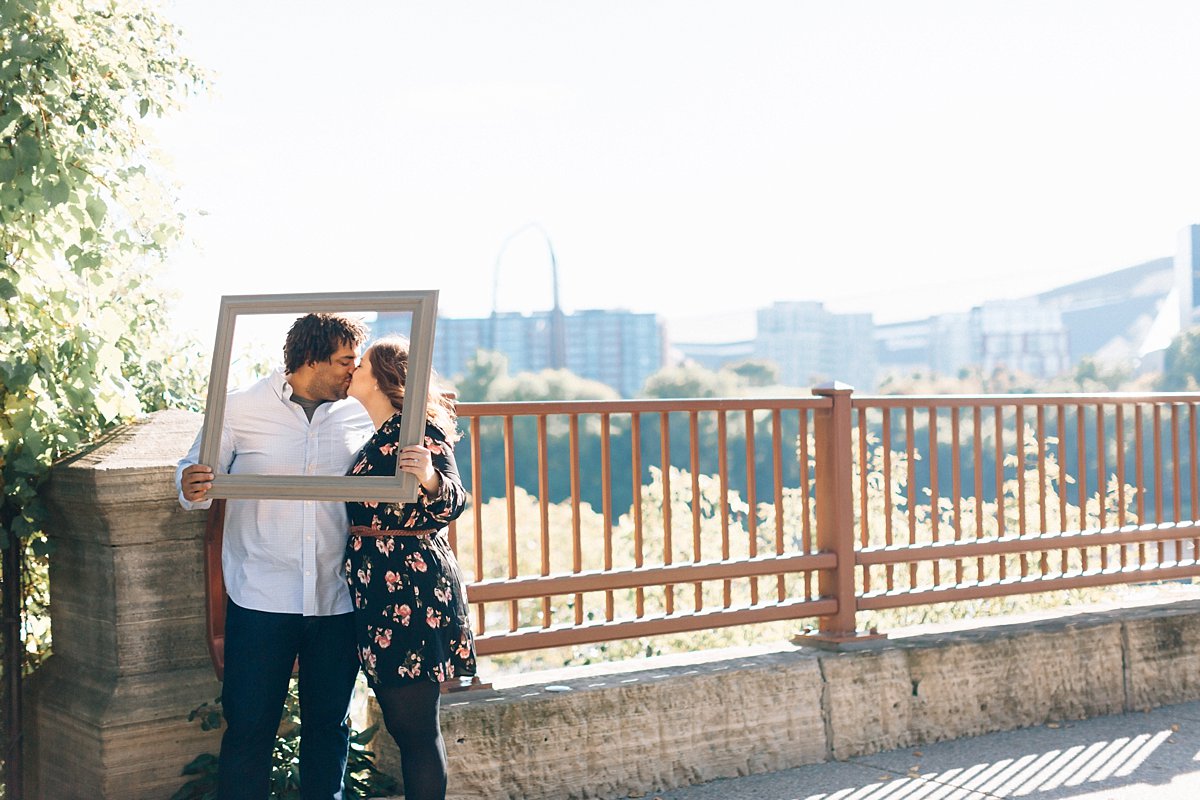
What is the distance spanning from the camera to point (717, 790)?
16.2 feet

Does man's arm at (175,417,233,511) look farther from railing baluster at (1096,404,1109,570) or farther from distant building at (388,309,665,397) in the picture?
distant building at (388,309,665,397)

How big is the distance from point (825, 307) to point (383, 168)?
32.7 m

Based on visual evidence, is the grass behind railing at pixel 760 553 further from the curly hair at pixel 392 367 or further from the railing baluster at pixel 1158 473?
the curly hair at pixel 392 367

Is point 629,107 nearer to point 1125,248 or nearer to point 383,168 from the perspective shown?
point 383,168

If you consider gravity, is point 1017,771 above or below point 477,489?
below

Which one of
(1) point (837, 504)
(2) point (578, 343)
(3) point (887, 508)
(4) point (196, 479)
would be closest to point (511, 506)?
(4) point (196, 479)

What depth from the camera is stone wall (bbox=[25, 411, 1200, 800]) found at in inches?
161

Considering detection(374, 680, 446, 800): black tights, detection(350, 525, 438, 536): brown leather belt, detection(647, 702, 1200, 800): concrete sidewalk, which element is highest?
detection(350, 525, 438, 536): brown leather belt

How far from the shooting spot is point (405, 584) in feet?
11.6

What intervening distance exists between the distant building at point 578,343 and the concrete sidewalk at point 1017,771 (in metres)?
66.5

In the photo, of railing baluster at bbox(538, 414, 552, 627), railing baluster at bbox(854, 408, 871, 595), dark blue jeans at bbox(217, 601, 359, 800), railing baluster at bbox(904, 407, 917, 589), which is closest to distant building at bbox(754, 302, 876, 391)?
railing baluster at bbox(904, 407, 917, 589)

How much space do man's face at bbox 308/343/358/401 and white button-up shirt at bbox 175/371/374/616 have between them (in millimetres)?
39

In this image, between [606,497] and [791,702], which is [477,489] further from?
[791,702]

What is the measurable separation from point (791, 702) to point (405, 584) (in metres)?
2.30
